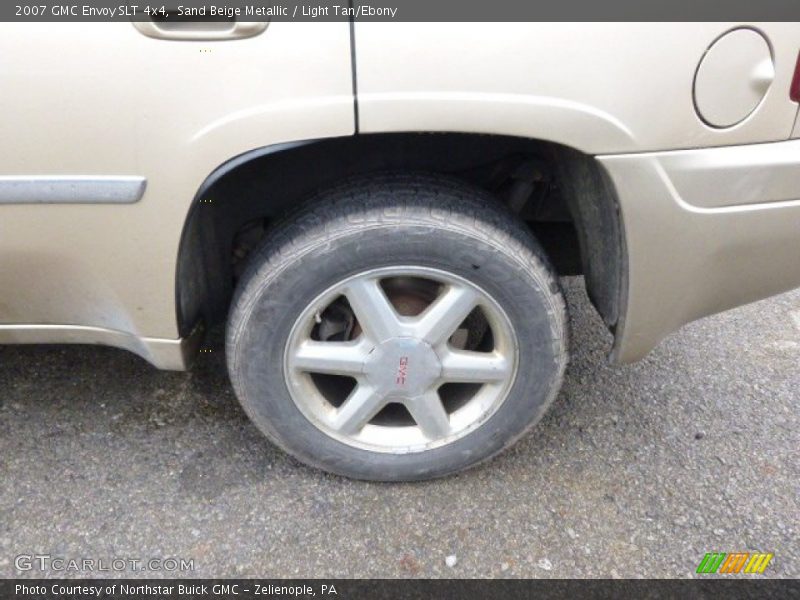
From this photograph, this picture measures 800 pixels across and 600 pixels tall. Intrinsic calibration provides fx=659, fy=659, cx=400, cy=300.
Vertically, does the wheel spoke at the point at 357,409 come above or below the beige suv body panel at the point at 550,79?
below

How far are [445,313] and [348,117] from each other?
561 mm

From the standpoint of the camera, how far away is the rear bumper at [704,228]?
147 cm

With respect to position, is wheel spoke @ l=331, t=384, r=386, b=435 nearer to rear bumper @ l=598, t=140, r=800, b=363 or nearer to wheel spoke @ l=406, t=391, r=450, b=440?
wheel spoke @ l=406, t=391, r=450, b=440

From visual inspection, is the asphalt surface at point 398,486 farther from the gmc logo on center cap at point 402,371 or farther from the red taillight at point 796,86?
the red taillight at point 796,86

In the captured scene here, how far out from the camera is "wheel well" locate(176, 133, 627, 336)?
1.66 meters

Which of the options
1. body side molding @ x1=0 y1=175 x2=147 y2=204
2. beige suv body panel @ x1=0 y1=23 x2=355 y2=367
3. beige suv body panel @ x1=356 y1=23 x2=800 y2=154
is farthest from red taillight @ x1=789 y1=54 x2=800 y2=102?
body side molding @ x1=0 y1=175 x2=147 y2=204

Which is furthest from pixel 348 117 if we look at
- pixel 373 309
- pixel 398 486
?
pixel 398 486

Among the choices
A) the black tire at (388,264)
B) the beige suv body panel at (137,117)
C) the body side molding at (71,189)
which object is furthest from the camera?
the black tire at (388,264)

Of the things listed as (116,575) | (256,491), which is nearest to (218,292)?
(256,491)

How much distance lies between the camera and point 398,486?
1946mm

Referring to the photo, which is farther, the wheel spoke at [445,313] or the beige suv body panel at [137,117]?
the wheel spoke at [445,313]
